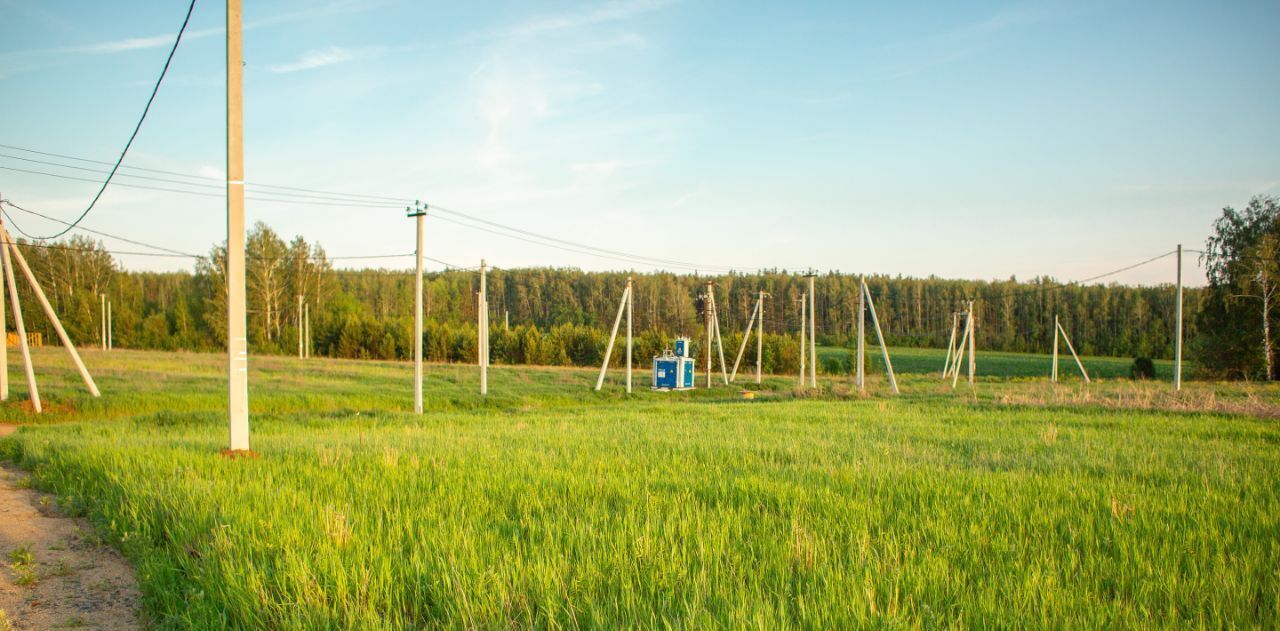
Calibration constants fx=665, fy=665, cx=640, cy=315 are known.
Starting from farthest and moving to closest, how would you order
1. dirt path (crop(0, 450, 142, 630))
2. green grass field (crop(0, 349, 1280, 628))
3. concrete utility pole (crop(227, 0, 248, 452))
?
concrete utility pole (crop(227, 0, 248, 452))
dirt path (crop(0, 450, 142, 630))
green grass field (crop(0, 349, 1280, 628))

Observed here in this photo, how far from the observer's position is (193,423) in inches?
628

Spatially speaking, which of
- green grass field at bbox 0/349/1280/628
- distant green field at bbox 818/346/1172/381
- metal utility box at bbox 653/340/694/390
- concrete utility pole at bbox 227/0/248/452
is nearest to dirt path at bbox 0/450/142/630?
green grass field at bbox 0/349/1280/628

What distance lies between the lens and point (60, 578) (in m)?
4.83

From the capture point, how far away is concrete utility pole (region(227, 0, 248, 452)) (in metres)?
8.80

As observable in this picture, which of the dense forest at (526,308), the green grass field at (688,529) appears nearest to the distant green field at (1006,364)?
the dense forest at (526,308)

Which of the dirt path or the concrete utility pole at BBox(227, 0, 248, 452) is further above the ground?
the concrete utility pole at BBox(227, 0, 248, 452)

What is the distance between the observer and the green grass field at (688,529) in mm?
3400

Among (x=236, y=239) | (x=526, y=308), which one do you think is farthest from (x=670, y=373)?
(x=526, y=308)

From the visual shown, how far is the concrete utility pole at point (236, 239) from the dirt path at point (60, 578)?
2343mm

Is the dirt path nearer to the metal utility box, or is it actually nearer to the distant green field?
the metal utility box

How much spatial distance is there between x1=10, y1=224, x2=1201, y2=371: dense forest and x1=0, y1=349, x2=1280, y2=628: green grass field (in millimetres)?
30950

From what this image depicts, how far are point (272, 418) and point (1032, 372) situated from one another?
71587 mm

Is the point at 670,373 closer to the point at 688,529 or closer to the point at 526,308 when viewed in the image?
the point at 688,529

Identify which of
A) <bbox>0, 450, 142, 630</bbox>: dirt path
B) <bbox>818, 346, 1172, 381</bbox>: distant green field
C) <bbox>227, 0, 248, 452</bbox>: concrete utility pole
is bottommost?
<bbox>818, 346, 1172, 381</bbox>: distant green field
